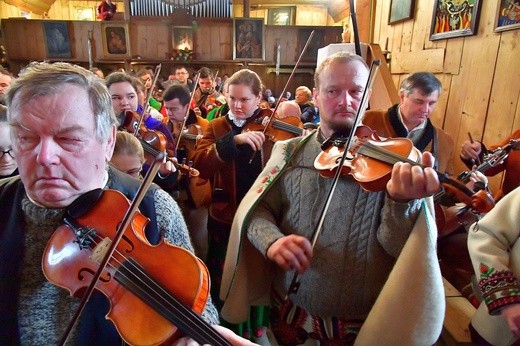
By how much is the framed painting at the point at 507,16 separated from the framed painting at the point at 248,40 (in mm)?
5390

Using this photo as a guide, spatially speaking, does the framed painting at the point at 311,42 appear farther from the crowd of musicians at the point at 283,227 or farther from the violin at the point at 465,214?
the crowd of musicians at the point at 283,227

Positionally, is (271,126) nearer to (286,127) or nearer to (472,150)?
(286,127)

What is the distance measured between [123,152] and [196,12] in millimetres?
7221

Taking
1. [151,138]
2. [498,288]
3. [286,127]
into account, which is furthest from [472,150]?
[151,138]

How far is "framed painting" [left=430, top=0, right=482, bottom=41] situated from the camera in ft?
9.18

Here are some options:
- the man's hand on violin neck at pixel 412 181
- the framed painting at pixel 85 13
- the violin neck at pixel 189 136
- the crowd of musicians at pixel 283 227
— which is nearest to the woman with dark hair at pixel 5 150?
the crowd of musicians at pixel 283 227

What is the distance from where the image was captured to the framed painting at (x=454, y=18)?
2798 mm

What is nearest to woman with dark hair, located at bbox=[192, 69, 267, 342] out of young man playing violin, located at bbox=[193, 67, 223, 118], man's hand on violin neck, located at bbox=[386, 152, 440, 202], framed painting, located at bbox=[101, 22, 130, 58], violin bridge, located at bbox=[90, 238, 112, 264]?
man's hand on violin neck, located at bbox=[386, 152, 440, 202]

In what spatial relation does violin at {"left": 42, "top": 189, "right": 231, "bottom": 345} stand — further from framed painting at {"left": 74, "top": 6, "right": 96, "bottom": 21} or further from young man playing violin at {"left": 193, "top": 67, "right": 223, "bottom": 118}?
framed painting at {"left": 74, "top": 6, "right": 96, "bottom": 21}

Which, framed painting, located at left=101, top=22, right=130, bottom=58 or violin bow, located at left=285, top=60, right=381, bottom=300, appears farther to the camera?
framed painting, located at left=101, top=22, right=130, bottom=58

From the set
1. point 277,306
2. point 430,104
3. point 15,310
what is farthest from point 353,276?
point 430,104

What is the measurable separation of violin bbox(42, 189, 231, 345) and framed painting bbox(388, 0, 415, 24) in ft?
13.1

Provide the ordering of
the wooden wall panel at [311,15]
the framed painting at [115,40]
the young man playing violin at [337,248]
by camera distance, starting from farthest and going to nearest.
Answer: the wooden wall panel at [311,15]
the framed painting at [115,40]
the young man playing violin at [337,248]

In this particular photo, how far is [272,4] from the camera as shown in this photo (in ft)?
29.6
